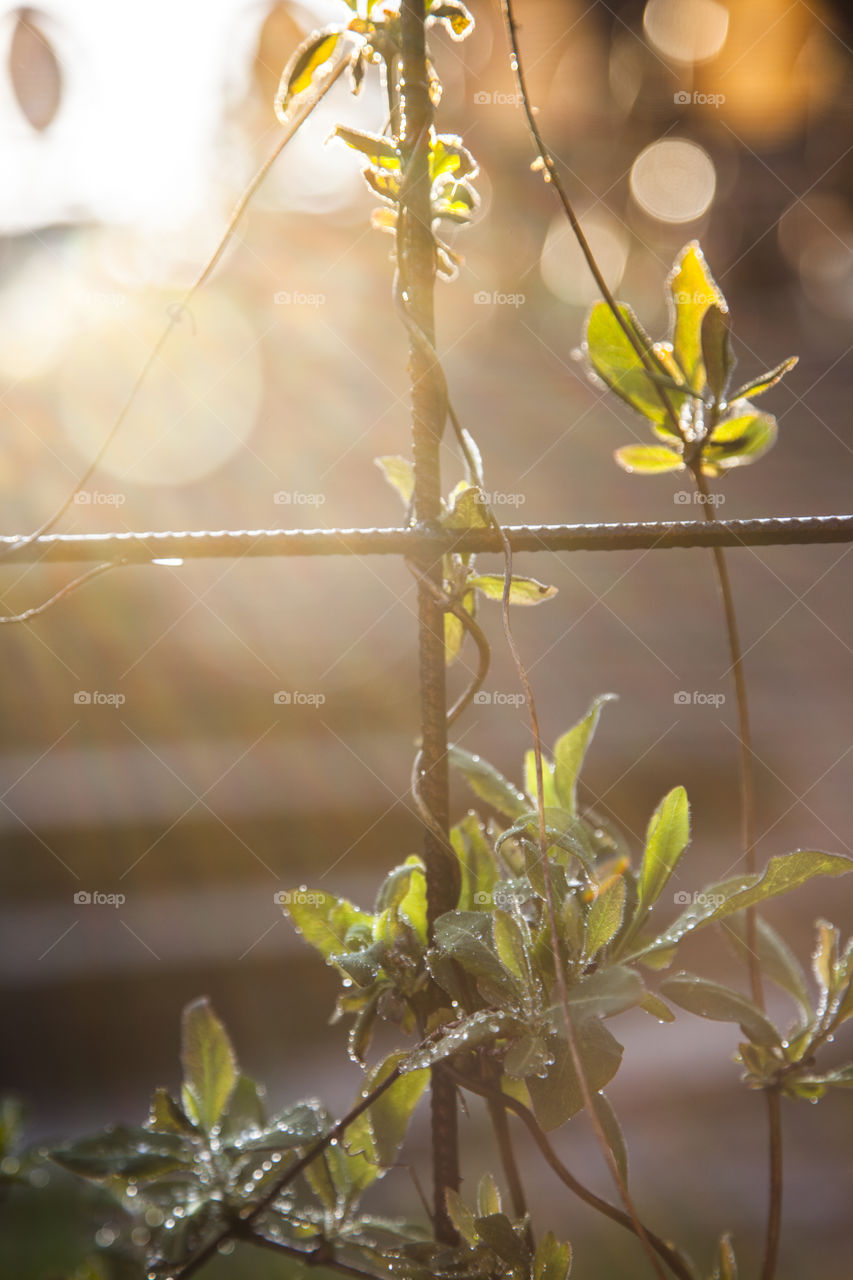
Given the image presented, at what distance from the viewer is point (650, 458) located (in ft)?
1.65

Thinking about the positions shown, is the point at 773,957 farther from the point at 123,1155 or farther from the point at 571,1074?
the point at 123,1155

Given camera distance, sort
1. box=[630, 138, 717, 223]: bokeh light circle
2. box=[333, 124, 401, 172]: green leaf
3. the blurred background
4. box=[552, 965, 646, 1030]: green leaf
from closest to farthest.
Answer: box=[552, 965, 646, 1030]: green leaf, box=[333, 124, 401, 172]: green leaf, the blurred background, box=[630, 138, 717, 223]: bokeh light circle

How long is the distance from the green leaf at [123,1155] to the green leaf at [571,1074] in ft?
0.60

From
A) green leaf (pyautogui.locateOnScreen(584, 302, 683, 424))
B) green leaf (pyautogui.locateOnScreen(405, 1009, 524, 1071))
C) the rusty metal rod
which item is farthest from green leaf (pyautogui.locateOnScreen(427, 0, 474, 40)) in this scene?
green leaf (pyautogui.locateOnScreen(405, 1009, 524, 1071))

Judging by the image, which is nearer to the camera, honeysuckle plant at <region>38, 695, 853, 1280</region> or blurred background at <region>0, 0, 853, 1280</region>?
honeysuckle plant at <region>38, 695, 853, 1280</region>

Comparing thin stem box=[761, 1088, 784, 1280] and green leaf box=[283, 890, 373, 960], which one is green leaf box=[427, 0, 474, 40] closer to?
green leaf box=[283, 890, 373, 960]

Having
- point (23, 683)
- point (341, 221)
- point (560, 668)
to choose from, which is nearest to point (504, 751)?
point (560, 668)

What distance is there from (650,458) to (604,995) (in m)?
0.31

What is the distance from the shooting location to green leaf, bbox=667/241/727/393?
1.41 ft

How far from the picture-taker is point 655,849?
43cm

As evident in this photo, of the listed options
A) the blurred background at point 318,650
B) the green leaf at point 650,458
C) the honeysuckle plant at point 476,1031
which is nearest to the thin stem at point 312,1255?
the honeysuckle plant at point 476,1031

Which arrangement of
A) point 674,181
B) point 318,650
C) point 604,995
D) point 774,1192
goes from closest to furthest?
1. point 604,995
2. point 774,1192
3. point 318,650
4. point 674,181

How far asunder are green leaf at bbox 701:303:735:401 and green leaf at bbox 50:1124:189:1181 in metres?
0.47

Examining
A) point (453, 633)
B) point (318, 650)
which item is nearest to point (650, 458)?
point (453, 633)
